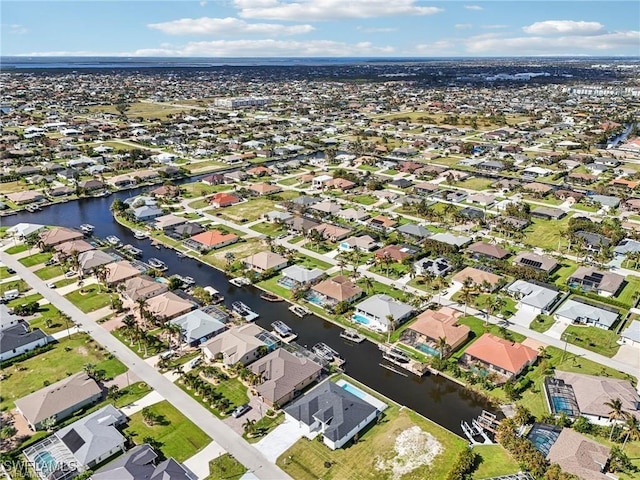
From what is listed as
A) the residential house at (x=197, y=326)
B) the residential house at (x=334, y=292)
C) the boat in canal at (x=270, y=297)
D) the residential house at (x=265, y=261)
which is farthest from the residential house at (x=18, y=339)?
the residential house at (x=334, y=292)

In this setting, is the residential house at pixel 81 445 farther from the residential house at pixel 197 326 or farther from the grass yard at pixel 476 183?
the grass yard at pixel 476 183

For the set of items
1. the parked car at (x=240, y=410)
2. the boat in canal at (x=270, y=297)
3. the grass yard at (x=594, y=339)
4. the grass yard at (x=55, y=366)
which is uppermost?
the boat in canal at (x=270, y=297)

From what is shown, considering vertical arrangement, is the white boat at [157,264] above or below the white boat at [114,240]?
below

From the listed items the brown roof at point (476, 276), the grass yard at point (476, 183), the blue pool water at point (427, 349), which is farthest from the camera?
the grass yard at point (476, 183)

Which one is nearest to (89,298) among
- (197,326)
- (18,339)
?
(18,339)

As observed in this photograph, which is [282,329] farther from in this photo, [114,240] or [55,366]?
[114,240]

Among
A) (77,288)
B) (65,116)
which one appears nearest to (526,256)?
(77,288)
